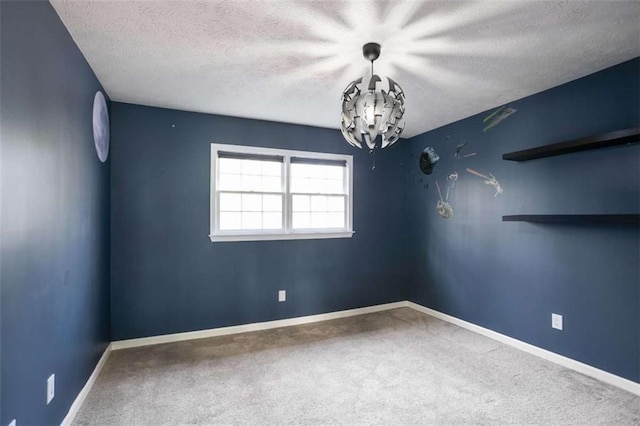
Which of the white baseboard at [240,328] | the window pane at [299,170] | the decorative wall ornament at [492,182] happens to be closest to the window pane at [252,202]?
the window pane at [299,170]

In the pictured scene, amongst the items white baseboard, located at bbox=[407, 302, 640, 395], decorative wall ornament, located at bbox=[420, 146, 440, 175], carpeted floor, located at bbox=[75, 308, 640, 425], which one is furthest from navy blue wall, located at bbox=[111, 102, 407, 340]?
white baseboard, located at bbox=[407, 302, 640, 395]

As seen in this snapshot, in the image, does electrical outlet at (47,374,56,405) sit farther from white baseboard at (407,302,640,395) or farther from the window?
white baseboard at (407,302,640,395)

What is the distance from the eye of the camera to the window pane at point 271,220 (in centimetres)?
396

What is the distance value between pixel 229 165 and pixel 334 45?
6.74 feet

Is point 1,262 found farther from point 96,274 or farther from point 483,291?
point 483,291

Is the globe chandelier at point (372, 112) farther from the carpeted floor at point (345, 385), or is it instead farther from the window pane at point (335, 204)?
the window pane at point (335, 204)

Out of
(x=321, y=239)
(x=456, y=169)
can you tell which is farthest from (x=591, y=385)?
(x=321, y=239)

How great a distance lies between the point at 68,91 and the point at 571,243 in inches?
159

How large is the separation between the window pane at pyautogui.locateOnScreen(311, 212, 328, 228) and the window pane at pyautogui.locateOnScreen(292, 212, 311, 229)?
0.06 m

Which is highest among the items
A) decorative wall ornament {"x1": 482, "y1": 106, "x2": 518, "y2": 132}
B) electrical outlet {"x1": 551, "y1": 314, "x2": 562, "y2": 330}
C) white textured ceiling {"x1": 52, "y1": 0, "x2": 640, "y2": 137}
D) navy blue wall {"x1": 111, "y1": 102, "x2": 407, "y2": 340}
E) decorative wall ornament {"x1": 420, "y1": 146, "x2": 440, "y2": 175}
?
white textured ceiling {"x1": 52, "y1": 0, "x2": 640, "y2": 137}

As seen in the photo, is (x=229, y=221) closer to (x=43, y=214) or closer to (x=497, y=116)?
(x=43, y=214)

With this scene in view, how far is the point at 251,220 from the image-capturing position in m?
3.90

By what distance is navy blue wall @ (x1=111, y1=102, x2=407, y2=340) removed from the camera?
11.0ft

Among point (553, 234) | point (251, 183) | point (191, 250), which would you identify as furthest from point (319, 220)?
point (553, 234)
